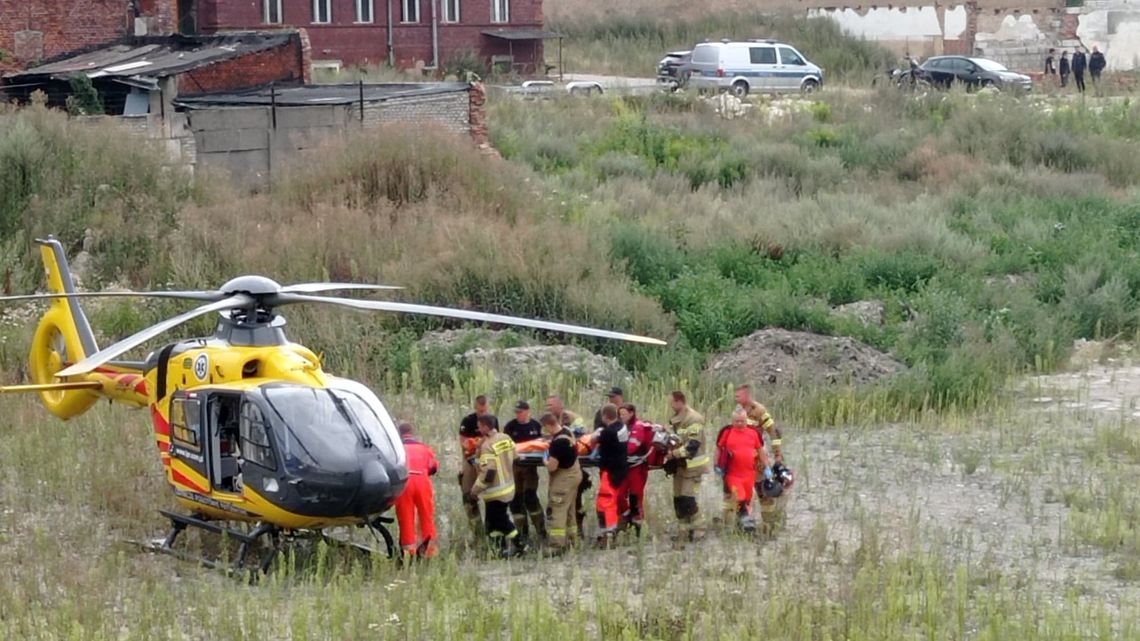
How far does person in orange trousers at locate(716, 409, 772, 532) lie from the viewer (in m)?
12.7

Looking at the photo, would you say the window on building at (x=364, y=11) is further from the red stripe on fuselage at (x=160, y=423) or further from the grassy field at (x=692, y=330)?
the red stripe on fuselage at (x=160, y=423)

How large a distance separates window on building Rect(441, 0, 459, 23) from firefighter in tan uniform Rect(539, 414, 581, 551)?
3850 centimetres

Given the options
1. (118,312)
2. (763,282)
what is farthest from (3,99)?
(763,282)

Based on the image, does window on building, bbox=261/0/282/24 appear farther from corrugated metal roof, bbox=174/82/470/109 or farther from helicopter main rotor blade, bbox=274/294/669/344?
helicopter main rotor blade, bbox=274/294/669/344

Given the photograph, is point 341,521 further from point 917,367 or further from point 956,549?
point 917,367

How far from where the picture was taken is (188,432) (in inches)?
492

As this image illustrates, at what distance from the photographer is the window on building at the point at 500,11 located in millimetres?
50812

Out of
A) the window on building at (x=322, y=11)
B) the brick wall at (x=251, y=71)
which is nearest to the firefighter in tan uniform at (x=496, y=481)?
the brick wall at (x=251, y=71)

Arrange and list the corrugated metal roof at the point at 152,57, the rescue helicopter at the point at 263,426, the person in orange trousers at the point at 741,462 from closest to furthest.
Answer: the rescue helicopter at the point at 263,426
the person in orange trousers at the point at 741,462
the corrugated metal roof at the point at 152,57

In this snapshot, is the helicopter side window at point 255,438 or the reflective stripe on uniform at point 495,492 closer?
the helicopter side window at point 255,438

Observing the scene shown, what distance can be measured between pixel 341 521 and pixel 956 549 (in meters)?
4.68

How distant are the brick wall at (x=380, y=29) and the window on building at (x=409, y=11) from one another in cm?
12

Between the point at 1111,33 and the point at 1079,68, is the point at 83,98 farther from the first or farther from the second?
the point at 1111,33

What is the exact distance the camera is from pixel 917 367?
1898cm
